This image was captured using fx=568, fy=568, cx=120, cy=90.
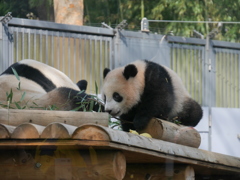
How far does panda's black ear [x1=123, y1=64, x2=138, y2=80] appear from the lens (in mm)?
4992

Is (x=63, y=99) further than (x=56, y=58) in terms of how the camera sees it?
No

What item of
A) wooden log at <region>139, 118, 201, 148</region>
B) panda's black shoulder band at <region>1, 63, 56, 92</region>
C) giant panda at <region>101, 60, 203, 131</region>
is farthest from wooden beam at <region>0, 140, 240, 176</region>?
panda's black shoulder band at <region>1, 63, 56, 92</region>

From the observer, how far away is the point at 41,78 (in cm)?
604

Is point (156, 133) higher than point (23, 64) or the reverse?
the reverse

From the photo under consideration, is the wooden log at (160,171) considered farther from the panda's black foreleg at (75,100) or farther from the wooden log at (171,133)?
the panda's black foreleg at (75,100)

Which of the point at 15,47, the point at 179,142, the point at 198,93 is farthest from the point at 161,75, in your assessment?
the point at 198,93

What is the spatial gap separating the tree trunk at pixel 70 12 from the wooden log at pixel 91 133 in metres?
9.32

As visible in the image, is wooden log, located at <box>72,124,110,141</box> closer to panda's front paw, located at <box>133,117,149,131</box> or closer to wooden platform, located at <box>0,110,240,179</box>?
wooden platform, located at <box>0,110,240,179</box>

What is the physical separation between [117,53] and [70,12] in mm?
2000

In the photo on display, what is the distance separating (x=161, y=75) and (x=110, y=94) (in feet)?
1.60

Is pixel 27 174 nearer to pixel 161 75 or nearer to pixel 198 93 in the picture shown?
pixel 161 75

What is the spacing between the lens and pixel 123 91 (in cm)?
511

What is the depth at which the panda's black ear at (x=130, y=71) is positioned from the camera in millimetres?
4992

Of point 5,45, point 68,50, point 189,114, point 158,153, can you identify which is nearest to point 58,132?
Answer: point 158,153
